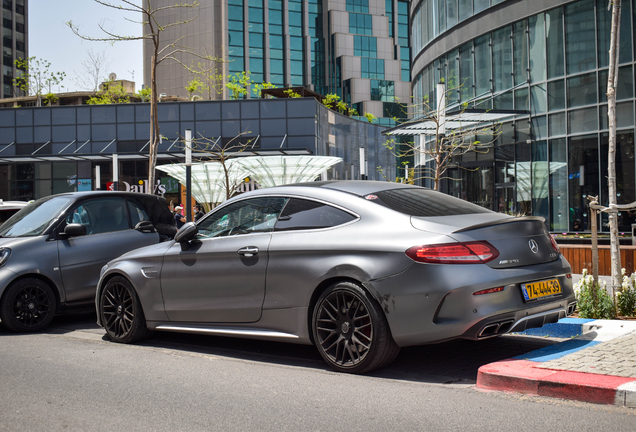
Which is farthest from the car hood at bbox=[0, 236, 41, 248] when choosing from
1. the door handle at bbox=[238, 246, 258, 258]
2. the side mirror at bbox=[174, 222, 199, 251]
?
the door handle at bbox=[238, 246, 258, 258]

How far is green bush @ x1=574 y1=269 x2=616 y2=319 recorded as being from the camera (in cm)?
715

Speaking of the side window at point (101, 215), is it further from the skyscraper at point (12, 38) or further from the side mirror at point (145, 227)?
the skyscraper at point (12, 38)

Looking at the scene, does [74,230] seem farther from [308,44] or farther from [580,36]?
[308,44]

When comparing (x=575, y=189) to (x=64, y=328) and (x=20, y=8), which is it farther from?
(x=20, y=8)

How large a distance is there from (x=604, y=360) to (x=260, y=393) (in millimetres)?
2546

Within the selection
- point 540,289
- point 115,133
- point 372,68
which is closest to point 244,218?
point 540,289

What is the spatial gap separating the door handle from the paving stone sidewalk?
2471 mm

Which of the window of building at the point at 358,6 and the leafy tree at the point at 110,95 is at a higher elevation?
the window of building at the point at 358,6

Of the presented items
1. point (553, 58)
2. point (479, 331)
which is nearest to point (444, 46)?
point (553, 58)

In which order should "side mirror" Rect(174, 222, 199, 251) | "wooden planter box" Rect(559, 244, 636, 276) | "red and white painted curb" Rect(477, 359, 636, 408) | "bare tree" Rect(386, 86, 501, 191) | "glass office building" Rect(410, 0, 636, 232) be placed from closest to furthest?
"red and white painted curb" Rect(477, 359, 636, 408) < "side mirror" Rect(174, 222, 199, 251) < "wooden planter box" Rect(559, 244, 636, 276) < "bare tree" Rect(386, 86, 501, 191) < "glass office building" Rect(410, 0, 636, 232)

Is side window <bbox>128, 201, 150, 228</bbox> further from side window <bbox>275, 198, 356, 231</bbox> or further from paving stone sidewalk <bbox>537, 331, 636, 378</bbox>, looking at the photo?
paving stone sidewalk <bbox>537, 331, 636, 378</bbox>

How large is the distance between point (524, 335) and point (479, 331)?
2.09 meters

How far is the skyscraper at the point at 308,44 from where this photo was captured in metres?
82.6

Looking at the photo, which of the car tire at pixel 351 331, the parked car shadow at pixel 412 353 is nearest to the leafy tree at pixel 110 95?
the parked car shadow at pixel 412 353
